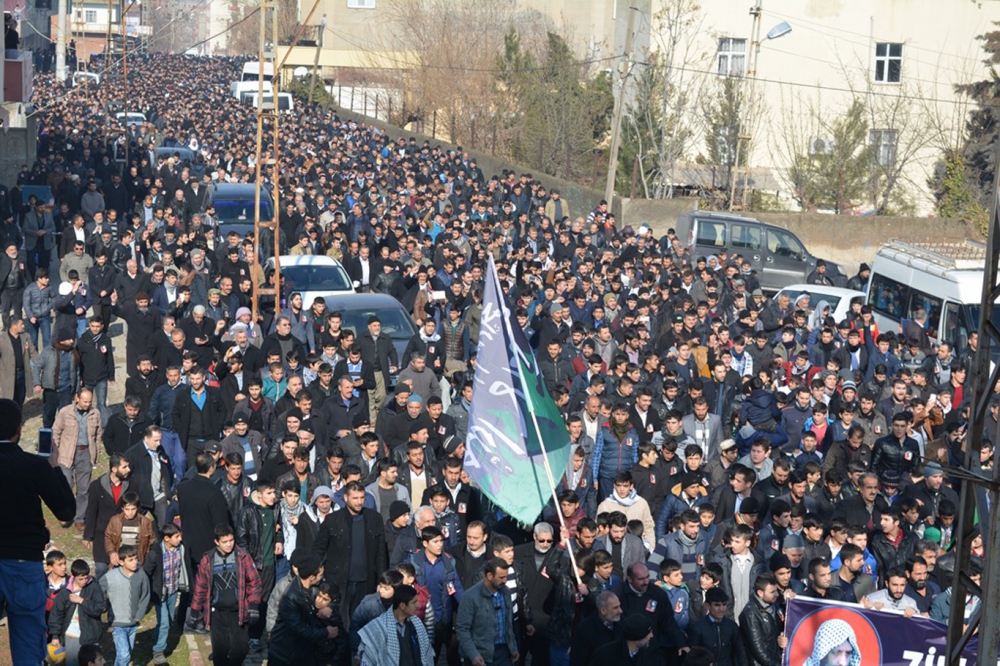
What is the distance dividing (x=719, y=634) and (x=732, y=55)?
3619cm

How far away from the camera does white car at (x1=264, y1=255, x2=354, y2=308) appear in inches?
815

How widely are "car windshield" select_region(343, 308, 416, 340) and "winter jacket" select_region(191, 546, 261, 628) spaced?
8032mm

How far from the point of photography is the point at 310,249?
2355 cm

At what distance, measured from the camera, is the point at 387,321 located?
1838 centimetres

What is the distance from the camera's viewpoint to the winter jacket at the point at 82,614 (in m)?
9.52

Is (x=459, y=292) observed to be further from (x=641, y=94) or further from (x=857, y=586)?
(x=641, y=94)

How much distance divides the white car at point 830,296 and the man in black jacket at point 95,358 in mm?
10411

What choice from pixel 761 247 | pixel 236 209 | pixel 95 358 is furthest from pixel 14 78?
pixel 95 358

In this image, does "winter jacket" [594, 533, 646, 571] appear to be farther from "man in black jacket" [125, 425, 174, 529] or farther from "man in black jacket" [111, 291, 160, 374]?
"man in black jacket" [111, 291, 160, 374]

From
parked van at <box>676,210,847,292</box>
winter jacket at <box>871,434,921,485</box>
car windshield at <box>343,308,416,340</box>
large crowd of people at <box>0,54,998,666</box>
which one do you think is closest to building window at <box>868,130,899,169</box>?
parked van at <box>676,210,847,292</box>

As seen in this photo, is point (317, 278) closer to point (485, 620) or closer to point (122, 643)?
point (122, 643)

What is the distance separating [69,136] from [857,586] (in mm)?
34918

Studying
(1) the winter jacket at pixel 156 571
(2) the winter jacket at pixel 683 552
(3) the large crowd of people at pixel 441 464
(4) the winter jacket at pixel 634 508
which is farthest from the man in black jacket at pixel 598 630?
(1) the winter jacket at pixel 156 571

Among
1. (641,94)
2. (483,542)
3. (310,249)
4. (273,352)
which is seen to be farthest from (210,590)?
(641,94)
